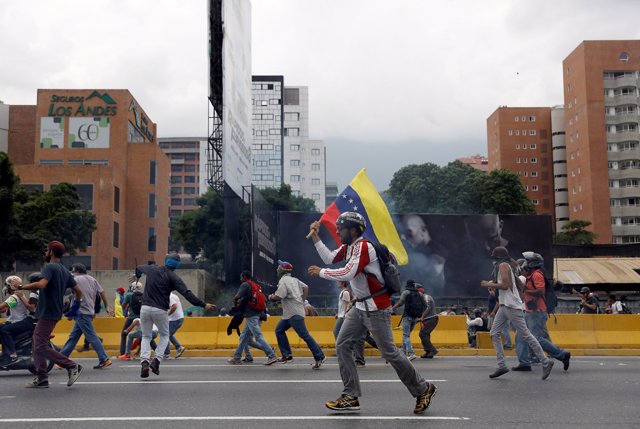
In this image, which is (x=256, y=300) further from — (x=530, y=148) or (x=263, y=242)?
(x=530, y=148)

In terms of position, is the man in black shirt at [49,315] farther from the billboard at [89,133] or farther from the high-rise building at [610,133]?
the high-rise building at [610,133]

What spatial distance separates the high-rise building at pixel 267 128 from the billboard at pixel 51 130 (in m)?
68.6

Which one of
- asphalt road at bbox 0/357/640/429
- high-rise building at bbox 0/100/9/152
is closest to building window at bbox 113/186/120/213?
high-rise building at bbox 0/100/9/152

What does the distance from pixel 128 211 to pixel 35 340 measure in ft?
198

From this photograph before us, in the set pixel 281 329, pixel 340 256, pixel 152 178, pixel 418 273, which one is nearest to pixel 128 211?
pixel 152 178

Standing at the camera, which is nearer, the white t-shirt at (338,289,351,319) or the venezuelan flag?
the white t-shirt at (338,289,351,319)

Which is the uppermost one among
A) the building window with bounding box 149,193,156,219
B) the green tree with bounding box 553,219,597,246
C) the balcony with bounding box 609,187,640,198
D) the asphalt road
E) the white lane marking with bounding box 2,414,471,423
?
the balcony with bounding box 609,187,640,198

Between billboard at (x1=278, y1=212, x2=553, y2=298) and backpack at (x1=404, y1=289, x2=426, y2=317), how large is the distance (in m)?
20.1

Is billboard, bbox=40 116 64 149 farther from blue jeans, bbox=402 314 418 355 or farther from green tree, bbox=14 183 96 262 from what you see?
blue jeans, bbox=402 314 418 355

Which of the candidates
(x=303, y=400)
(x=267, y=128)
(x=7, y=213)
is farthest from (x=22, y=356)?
(x=267, y=128)

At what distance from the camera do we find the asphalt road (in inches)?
257

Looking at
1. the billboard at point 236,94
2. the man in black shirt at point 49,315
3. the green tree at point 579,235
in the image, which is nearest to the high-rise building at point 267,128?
the green tree at point 579,235

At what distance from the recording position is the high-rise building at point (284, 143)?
136 m

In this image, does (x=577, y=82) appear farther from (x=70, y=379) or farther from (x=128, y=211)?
(x=70, y=379)
